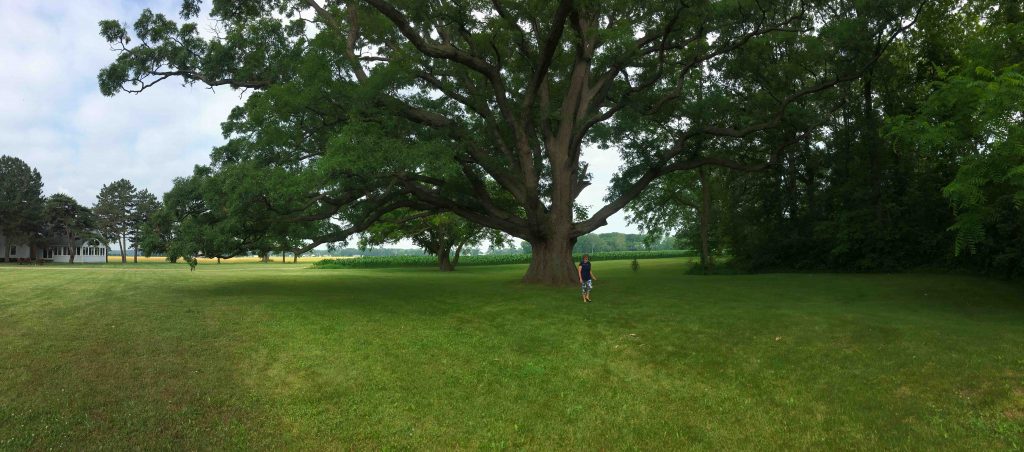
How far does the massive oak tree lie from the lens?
17.7 metres

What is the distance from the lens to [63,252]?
74062mm

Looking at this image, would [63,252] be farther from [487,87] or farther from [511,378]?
[511,378]

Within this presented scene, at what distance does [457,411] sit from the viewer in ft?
24.8

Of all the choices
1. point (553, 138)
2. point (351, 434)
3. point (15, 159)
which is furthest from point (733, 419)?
point (15, 159)

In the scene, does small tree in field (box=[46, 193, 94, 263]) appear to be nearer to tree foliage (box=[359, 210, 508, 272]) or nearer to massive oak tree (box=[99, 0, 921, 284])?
tree foliage (box=[359, 210, 508, 272])

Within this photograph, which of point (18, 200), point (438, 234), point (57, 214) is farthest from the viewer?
point (57, 214)

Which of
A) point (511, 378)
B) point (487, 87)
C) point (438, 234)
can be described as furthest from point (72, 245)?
point (511, 378)

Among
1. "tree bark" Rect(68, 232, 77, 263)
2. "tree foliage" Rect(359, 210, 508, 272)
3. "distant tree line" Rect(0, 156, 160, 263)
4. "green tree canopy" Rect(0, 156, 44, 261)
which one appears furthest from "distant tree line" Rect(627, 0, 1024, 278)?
"tree bark" Rect(68, 232, 77, 263)

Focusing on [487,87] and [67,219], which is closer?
[487,87]

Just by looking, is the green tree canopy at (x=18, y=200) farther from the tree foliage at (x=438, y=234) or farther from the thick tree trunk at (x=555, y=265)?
the thick tree trunk at (x=555, y=265)

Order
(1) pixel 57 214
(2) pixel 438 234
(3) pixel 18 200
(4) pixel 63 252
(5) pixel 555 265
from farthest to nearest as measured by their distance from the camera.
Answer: (4) pixel 63 252
(1) pixel 57 214
(3) pixel 18 200
(2) pixel 438 234
(5) pixel 555 265

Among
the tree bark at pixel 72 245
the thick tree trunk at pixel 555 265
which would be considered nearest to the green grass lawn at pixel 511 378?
the thick tree trunk at pixel 555 265

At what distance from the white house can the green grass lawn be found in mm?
73350

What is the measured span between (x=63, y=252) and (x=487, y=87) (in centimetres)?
8099
